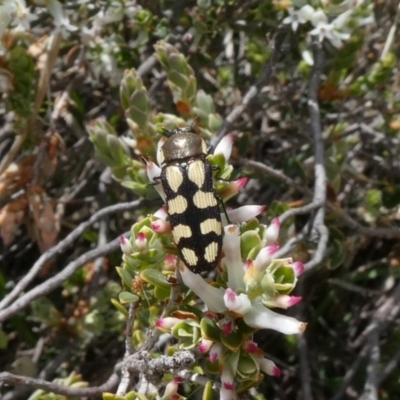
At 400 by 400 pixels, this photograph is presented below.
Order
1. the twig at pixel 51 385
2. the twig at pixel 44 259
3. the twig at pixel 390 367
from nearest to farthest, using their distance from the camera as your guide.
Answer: the twig at pixel 51 385 < the twig at pixel 44 259 < the twig at pixel 390 367

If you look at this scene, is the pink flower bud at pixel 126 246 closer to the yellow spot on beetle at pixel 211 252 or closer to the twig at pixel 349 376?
the yellow spot on beetle at pixel 211 252

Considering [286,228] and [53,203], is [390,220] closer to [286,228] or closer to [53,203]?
[286,228]

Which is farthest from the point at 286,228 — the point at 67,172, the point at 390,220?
the point at 67,172

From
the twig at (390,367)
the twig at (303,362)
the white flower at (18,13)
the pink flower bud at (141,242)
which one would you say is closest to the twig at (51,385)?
the pink flower bud at (141,242)

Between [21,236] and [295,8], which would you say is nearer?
[295,8]

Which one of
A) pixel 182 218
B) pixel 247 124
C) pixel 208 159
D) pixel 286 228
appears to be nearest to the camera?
pixel 182 218

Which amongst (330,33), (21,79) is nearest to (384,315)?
(330,33)

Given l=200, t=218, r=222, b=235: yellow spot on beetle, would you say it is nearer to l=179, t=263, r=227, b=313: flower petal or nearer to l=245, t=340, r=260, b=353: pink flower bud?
→ l=179, t=263, r=227, b=313: flower petal
